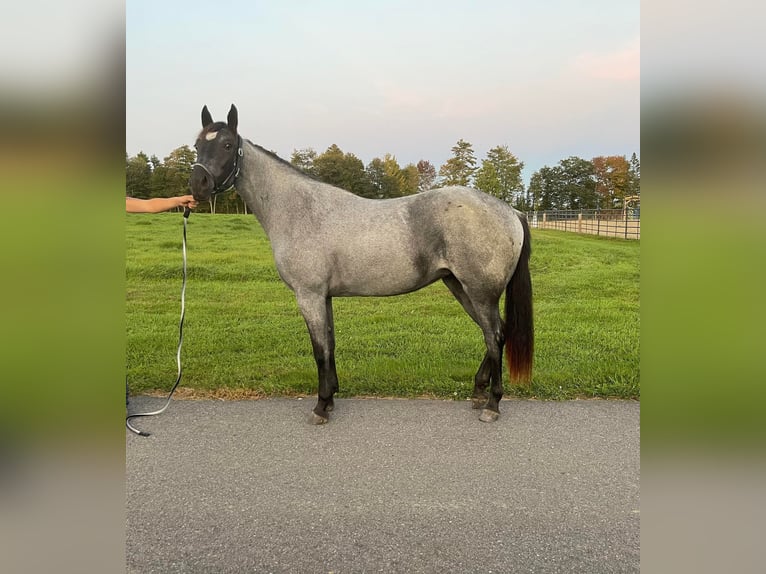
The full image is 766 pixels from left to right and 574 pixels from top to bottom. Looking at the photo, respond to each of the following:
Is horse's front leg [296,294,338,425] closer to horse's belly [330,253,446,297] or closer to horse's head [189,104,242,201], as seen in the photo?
horse's belly [330,253,446,297]

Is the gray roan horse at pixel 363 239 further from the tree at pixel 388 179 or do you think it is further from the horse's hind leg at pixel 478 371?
the tree at pixel 388 179

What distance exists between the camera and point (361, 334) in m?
6.01

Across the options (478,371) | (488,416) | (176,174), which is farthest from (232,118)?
(176,174)

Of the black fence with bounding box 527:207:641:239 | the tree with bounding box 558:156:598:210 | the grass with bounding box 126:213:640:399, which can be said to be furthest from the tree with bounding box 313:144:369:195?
the tree with bounding box 558:156:598:210

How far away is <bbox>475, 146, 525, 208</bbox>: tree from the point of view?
13.5 m

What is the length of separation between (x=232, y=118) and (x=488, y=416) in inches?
118

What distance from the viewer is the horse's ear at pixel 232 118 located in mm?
3340

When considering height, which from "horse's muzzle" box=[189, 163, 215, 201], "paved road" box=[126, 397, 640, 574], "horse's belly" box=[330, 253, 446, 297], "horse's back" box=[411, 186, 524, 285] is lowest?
"paved road" box=[126, 397, 640, 574]

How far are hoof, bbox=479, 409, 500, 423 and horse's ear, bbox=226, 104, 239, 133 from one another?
291 centimetres

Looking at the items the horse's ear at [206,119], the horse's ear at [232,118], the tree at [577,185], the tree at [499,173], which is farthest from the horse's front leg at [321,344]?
the tree at [577,185]

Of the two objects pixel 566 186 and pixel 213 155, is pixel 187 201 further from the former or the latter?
pixel 566 186
